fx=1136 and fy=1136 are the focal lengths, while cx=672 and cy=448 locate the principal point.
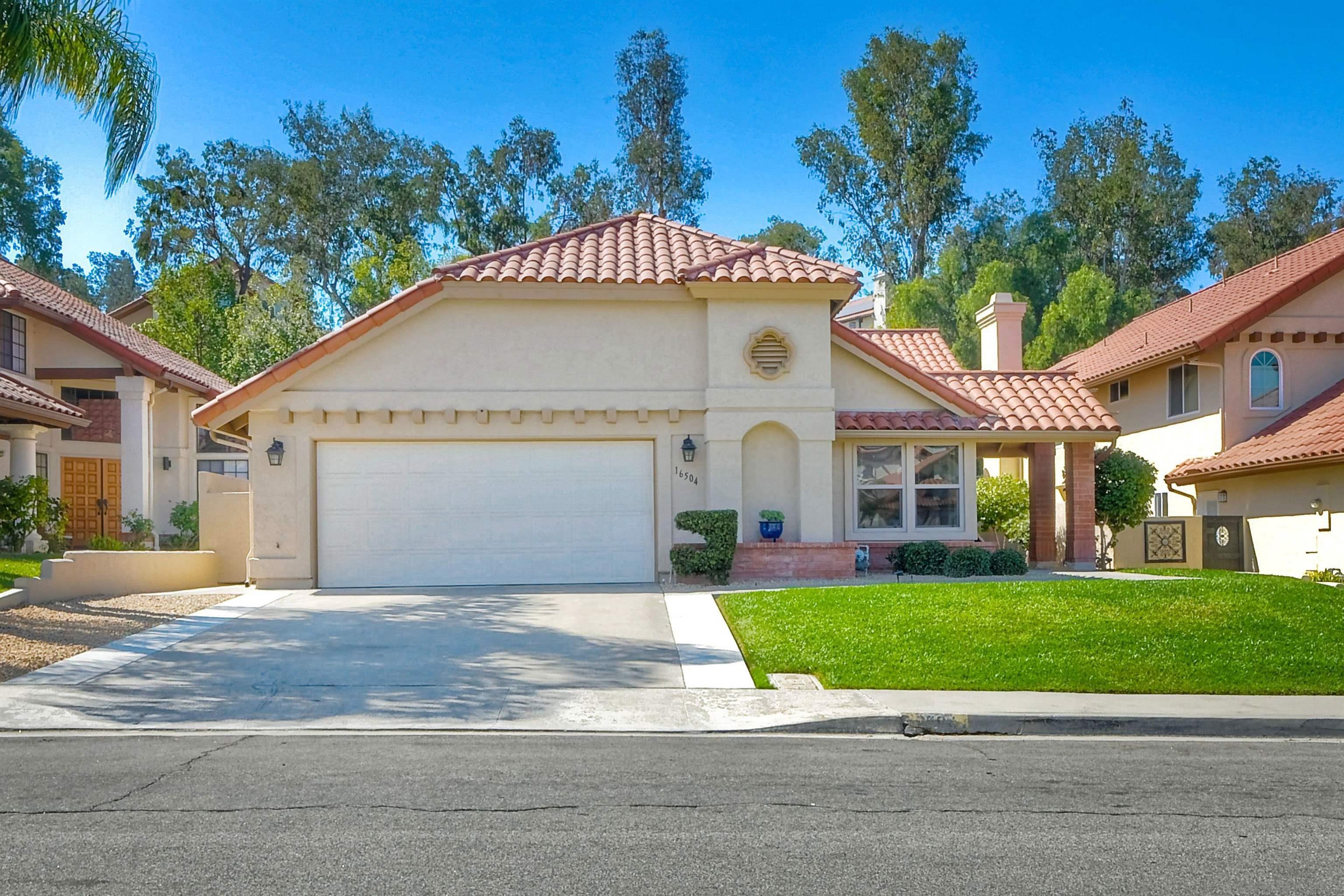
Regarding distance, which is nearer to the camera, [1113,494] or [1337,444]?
[1337,444]

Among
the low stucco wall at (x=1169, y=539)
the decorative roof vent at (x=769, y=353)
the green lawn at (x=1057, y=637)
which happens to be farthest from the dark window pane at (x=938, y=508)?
the low stucco wall at (x=1169, y=539)

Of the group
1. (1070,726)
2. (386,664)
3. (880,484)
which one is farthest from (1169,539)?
(386,664)

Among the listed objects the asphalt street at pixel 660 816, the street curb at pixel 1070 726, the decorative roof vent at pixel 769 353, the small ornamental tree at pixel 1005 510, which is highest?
the decorative roof vent at pixel 769 353

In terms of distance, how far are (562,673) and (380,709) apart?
1996 mm

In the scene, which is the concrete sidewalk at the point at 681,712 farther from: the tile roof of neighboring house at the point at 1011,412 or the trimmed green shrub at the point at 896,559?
the tile roof of neighboring house at the point at 1011,412

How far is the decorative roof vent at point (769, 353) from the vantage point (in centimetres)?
1797

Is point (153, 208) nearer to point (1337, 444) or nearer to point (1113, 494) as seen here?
point (1113, 494)

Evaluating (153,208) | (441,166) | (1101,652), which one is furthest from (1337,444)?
(153,208)

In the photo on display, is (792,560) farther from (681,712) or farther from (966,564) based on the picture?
(681,712)

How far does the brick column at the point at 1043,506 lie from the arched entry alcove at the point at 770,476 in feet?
16.5

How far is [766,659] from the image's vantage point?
11.4 meters

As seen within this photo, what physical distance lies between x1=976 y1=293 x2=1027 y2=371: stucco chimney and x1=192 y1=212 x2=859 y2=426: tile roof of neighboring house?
315 inches

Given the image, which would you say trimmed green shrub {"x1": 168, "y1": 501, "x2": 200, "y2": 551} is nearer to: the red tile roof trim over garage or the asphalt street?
the red tile roof trim over garage

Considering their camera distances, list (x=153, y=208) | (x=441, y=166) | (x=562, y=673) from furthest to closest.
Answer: (x=153, y=208), (x=441, y=166), (x=562, y=673)
